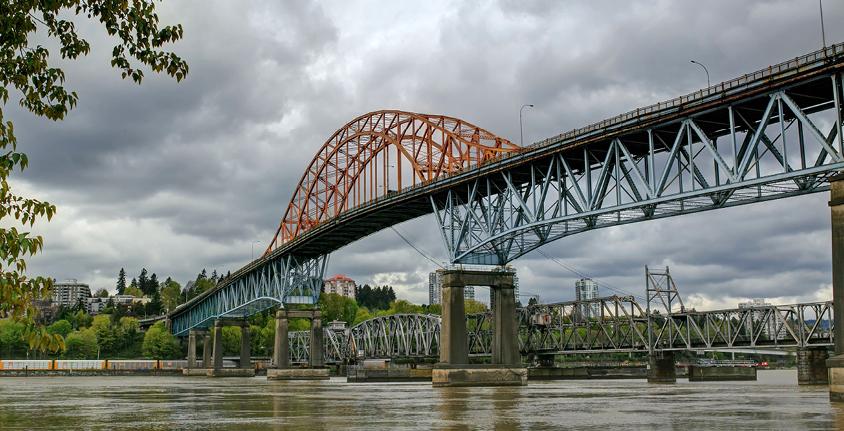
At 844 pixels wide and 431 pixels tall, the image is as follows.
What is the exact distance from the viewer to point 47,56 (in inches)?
543

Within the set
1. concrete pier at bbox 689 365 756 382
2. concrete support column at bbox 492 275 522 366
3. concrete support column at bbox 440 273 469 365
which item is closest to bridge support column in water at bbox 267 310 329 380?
concrete pier at bbox 689 365 756 382

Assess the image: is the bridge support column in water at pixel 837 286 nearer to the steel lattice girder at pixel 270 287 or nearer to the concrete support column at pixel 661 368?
the concrete support column at pixel 661 368

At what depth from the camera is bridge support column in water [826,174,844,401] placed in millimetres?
38594

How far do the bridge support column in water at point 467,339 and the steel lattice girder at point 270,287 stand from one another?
6664 centimetres

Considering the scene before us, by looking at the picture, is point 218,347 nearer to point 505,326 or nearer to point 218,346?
point 218,346

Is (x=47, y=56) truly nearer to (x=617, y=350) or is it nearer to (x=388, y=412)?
(x=388, y=412)

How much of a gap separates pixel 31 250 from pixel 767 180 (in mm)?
46712

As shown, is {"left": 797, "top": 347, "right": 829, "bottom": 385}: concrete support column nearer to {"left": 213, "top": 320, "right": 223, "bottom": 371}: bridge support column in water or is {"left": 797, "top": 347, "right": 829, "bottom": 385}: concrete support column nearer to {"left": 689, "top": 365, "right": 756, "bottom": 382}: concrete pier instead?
{"left": 689, "top": 365, "right": 756, "bottom": 382}: concrete pier

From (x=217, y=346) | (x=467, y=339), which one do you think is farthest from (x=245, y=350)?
(x=467, y=339)

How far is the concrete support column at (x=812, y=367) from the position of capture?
8512 centimetres

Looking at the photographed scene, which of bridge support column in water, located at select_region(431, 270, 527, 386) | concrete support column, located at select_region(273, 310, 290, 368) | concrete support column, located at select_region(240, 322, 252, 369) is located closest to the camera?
bridge support column in water, located at select_region(431, 270, 527, 386)

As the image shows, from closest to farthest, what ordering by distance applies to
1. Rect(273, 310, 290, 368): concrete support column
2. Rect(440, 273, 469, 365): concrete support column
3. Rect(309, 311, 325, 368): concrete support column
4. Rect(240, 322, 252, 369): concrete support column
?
Rect(440, 273, 469, 365): concrete support column, Rect(273, 310, 290, 368): concrete support column, Rect(309, 311, 325, 368): concrete support column, Rect(240, 322, 252, 369): concrete support column

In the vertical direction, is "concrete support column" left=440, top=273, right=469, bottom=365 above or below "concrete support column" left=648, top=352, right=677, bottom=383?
above

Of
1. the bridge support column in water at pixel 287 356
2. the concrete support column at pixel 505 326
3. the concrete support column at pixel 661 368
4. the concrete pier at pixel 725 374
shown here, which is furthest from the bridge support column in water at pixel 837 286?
the bridge support column in water at pixel 287 356
